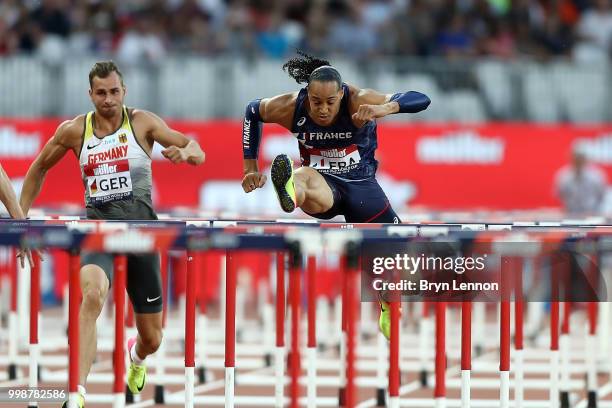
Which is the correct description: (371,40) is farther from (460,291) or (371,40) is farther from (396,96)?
(460,291)

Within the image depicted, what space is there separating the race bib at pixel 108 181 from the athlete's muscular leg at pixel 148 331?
2.77 ft

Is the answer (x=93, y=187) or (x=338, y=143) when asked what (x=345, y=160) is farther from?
(x=93, y=187)

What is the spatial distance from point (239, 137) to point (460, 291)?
10.9m

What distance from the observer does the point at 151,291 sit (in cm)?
948

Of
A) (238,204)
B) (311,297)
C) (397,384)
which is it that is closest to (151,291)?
(311,297)

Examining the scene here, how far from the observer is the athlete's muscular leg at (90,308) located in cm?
841

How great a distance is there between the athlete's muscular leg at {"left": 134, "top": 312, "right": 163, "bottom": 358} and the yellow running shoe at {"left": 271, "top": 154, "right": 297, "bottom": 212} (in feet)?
4.59

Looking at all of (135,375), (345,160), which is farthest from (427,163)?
(135,375)

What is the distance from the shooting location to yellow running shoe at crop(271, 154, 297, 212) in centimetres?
887

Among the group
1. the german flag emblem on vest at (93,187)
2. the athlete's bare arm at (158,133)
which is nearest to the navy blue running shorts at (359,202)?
the athlete's bare arm at (158,133)

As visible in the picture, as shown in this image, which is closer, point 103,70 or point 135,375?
point 103,70

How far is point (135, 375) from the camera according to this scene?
10203 millimetres

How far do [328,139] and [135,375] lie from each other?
88.1 inches

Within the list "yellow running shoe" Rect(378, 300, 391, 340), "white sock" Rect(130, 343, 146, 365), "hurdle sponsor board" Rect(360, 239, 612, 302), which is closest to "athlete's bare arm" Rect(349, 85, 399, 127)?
"yellow running shoe" Rect(378, 300, 391, 340)
